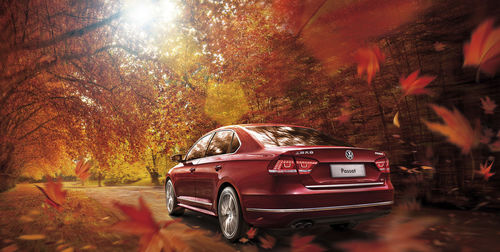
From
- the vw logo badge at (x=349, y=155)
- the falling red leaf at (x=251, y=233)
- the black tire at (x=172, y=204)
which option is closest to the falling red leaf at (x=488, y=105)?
the vw logo badge at (x=349, y=155)

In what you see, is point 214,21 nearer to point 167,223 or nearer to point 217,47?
point 217,47

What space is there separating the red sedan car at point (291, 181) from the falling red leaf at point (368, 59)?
382cm

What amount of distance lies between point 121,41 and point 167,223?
228 inches

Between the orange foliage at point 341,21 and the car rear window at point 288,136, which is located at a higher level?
the orange foliage at point 341,21

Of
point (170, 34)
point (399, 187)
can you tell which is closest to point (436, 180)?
point (399, 187)

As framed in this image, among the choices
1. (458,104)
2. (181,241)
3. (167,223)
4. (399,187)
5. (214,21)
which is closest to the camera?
(181,241)

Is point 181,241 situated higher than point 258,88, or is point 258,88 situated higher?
point 258,88

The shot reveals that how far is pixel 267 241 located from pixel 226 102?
9.89 meters

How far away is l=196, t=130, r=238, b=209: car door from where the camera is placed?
5.29 meters

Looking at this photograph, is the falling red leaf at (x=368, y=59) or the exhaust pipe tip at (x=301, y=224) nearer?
the exhaust pipe tip at (x=301, y=224)

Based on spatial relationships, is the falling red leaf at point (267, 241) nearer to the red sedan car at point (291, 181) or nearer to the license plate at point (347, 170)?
the red sedan car at point (291, 181)

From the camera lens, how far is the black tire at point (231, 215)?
458cm

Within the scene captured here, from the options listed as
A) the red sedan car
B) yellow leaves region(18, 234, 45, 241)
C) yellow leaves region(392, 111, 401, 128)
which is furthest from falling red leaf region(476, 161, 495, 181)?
yellow leaves region(18, 234, 45, 241)

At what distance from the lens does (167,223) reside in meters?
6.50
